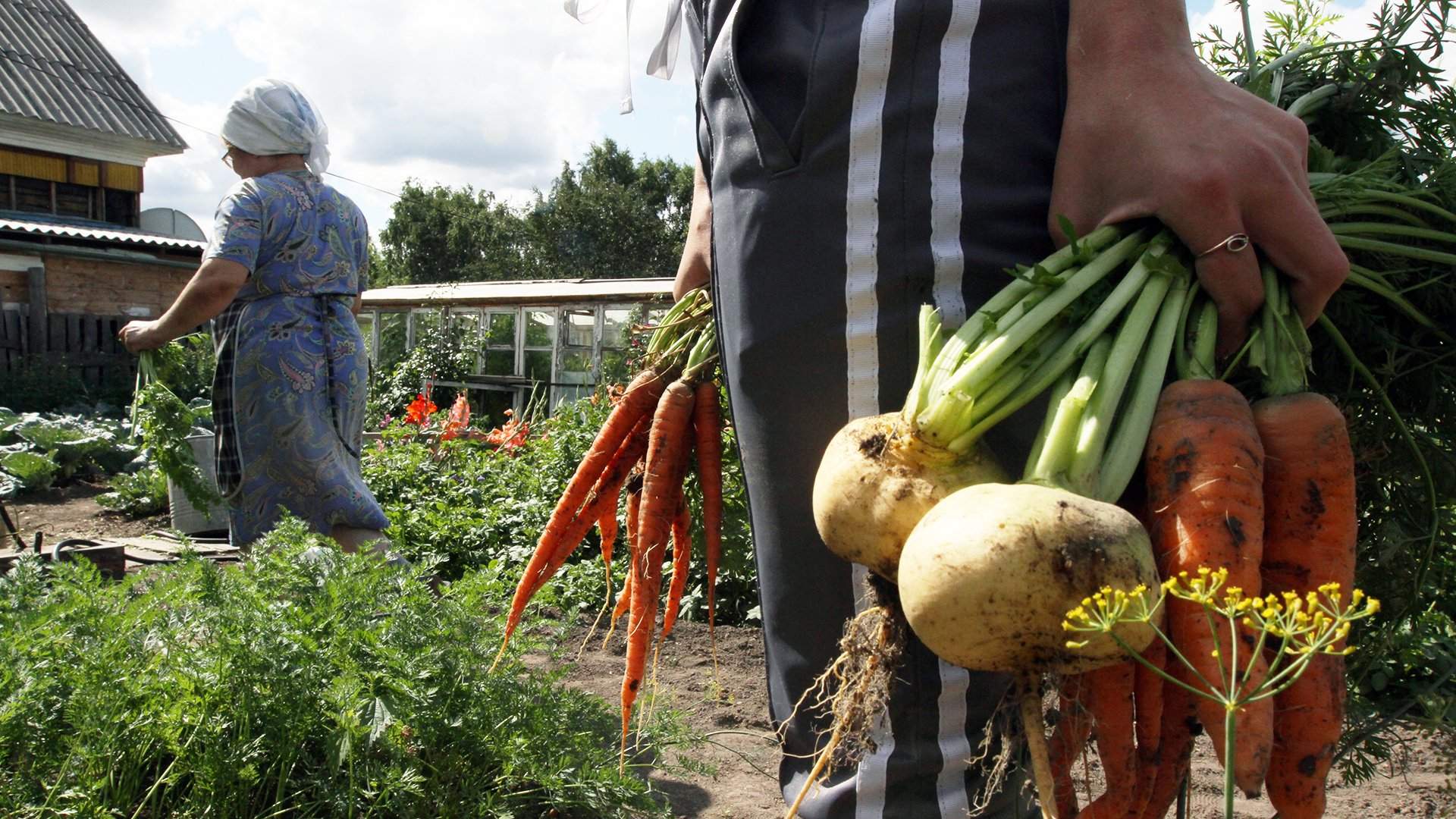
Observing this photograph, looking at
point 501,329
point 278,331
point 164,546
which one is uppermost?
point 501,329

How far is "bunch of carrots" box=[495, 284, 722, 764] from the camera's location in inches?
Result: 79.5

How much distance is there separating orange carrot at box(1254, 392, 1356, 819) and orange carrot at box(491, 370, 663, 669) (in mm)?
1251

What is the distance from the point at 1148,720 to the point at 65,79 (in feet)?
70.5

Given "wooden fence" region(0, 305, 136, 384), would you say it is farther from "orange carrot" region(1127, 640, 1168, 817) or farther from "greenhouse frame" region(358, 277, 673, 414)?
"orange carrot" region(1127, 640, 1168, 817)

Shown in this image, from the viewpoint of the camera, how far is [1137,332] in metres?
1.14

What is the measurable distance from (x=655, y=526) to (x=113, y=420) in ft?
42.0

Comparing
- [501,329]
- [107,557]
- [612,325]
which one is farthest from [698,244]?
[501,329]

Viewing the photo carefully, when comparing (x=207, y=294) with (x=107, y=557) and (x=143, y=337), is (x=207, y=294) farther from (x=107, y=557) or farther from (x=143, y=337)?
(x=107, y=557)

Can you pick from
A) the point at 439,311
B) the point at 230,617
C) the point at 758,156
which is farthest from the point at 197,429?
the point at 439,311

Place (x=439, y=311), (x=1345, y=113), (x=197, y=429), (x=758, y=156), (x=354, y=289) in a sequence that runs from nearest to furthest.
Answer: (x=758, y=156)
(x=1345, y=113)
(x=354, y=289)
(x=197, y=429)
(x=439, y=311)

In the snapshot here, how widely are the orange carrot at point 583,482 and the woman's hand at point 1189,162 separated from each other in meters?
1.15

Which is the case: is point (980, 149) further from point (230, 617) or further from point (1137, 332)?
point (230, 617)

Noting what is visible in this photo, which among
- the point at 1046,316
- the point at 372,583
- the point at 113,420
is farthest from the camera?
the point at 113,420

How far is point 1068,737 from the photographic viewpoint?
3.98 feet
